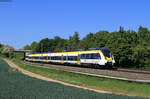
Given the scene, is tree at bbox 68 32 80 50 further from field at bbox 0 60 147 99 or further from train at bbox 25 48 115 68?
field at bbox 0 60 147 99

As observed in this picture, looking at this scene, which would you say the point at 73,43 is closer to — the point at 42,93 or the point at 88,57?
the point at 88,57

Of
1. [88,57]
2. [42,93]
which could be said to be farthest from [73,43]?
[42,93]

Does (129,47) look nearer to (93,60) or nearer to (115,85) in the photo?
(93,60)

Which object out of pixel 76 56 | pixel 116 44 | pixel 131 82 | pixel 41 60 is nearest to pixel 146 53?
pixel 116 44

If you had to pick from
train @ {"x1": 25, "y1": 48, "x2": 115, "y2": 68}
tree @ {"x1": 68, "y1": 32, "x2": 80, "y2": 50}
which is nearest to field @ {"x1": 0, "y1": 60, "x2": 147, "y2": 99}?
train @ {"x1": 25, "y1": 48, "x2": 115, "y2": 68}

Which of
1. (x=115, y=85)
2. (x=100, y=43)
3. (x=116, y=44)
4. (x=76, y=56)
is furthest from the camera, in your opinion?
(x=100, y=43)

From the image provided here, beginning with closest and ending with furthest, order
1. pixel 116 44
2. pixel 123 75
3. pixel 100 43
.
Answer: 1. pixel 123 75
2. pixel 116 44
3. pixel 100 43

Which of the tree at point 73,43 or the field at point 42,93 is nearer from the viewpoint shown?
the field at point 42,93

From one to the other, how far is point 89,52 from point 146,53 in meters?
24.6

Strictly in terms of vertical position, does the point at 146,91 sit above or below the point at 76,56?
below

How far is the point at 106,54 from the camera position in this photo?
31797 millimetres

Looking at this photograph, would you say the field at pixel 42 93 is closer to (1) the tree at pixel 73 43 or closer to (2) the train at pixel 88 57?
(2) the train at pixel 88 57

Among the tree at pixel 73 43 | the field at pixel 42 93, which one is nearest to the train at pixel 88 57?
the field at pixel 42 93

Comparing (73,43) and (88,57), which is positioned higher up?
(73,43)
